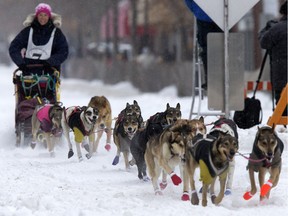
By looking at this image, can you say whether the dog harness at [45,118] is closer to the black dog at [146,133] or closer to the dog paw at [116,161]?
the dog paw at [116,161]

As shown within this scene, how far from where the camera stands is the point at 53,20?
1345 cm

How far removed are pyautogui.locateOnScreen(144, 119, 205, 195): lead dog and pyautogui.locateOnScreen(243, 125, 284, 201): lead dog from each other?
2.04 ft

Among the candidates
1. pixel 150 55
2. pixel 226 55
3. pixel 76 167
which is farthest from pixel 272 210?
pixel 150 55

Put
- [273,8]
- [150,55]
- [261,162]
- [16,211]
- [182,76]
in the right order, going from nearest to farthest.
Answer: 1. [16,211]
2. [261,162]
3. [273,8]
4. [182,76]
5. [150,55]

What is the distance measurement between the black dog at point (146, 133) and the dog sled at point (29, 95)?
11.4ft

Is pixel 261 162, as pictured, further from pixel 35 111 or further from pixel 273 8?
pixel 273 8

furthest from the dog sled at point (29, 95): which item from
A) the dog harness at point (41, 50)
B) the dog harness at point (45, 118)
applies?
the dog harness at point (45, 118)

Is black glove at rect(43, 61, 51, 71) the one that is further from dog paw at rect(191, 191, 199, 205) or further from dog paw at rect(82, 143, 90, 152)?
dog paw at rect(191, 191, 199, 205)

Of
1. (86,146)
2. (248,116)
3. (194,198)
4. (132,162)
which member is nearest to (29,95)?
(86,146)

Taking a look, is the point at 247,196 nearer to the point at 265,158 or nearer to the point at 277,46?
the point at 265,158

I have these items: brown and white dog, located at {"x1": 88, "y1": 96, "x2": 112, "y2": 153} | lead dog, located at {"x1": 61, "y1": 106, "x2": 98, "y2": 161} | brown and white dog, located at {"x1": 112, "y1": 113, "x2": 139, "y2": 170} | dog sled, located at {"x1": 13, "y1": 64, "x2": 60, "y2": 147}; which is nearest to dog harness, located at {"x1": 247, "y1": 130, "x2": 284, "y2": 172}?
brown and white dog, located at {"x1": 112, "y1": 113, "x2": 139, "y2": 170}

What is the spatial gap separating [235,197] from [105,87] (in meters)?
29.7

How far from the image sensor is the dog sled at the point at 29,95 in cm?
1327

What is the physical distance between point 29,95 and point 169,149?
508 cm
